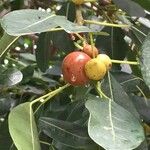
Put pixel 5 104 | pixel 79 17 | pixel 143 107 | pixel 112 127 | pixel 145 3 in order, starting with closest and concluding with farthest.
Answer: pixel 112 127 → pixel 79 17 → pixel 145 3 → pixel 143 107 → pixel 5 104

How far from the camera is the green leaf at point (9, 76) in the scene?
3.80 feet

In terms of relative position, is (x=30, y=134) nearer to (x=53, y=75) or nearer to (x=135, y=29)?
(x=135, y=29)

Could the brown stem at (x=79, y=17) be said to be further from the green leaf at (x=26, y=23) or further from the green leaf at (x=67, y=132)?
the green leaf at (x=67, y=132)

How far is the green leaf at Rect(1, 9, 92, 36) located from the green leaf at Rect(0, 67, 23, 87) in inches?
10.9

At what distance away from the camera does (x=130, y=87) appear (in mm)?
1257

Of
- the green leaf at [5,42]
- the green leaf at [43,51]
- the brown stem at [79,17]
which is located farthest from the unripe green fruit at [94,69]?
the green leaf at [43,51]

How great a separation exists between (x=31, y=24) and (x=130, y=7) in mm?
353

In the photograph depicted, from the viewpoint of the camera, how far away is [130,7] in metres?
1.13

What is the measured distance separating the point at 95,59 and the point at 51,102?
0.55 meters

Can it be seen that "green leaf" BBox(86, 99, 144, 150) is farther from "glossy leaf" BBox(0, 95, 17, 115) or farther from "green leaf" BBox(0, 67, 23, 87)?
"glossy leaf" BBox(0, 95, 17, 115)

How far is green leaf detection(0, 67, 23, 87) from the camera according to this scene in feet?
3.80

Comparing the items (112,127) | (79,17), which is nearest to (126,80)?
(79,17)

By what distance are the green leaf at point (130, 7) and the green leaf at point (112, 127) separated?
284mm

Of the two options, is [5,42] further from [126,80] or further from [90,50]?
[126,80]
